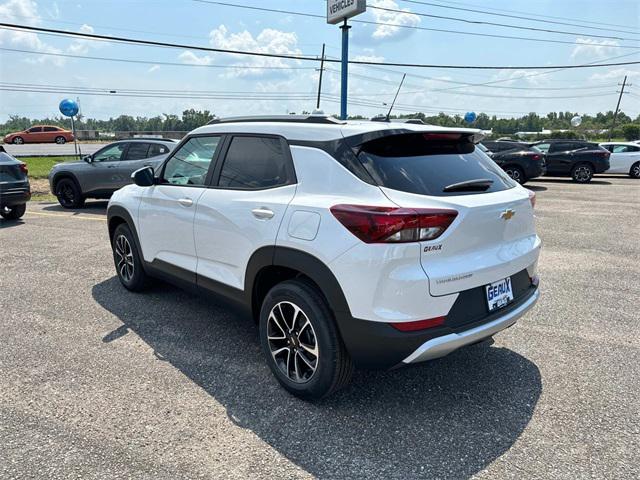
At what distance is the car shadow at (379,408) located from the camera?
8.24ft

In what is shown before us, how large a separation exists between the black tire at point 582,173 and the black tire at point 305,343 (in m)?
17.8

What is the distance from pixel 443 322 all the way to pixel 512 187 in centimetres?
123

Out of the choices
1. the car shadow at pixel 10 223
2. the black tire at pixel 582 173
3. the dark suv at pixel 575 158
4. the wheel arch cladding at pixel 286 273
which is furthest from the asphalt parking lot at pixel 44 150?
the wheel arch cladding at pixel 286 273

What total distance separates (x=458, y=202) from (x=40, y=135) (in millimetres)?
47076

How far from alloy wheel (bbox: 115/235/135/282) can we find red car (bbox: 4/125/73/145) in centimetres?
4212

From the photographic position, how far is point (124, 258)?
5172mm

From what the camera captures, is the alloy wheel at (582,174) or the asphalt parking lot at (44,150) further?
the asphalt parking lot at (44,150)

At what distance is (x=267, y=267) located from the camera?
315 cm

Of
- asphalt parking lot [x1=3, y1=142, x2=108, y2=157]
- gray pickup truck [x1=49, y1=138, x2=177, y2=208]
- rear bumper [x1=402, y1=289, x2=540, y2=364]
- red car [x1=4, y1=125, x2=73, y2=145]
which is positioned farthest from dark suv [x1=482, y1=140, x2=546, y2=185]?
red car [x1=4, y1=125, x2=73, y2=145]

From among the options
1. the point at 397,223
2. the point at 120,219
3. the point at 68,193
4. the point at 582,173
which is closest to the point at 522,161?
the point at 582,173

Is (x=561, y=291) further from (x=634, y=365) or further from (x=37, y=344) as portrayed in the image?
(x=37, y=344)

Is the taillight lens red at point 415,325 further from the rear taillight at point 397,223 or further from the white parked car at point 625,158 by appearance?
the white parked car at point 625,158

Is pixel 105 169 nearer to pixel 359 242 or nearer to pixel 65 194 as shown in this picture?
pixel 65 194

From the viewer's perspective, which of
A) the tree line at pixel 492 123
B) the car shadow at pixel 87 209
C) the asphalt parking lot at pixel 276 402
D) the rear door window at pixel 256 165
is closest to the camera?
the asphalt parking lot at pixel 276 402
